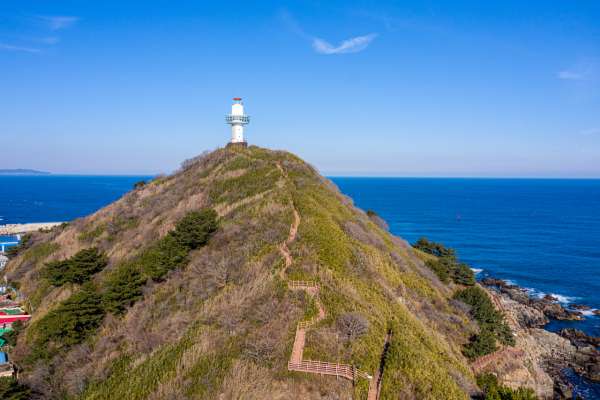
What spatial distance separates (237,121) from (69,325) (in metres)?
42.0

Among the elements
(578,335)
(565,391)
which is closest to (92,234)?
(565,391)

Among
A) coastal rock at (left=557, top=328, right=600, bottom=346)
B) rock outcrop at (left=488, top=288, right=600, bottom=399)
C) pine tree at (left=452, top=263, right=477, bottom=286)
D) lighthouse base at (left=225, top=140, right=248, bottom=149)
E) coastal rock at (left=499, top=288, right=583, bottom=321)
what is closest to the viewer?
rock outcrop at (left=488, top=288, right=600, bottom=399)

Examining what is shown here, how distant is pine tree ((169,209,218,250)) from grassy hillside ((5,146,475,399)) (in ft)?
1.87

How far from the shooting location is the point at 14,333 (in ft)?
95.4

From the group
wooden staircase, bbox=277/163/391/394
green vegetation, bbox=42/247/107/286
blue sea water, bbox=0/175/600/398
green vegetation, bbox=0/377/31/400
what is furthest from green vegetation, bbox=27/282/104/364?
blue sea water, bbox=0/175/600/398

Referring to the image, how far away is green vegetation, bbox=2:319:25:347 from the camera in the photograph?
2844 cm

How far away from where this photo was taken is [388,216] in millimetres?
119812

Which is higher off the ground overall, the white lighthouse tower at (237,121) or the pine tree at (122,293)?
the white lighthouse tower at (237,121)

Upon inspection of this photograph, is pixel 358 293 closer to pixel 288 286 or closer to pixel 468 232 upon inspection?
pixel 288 286

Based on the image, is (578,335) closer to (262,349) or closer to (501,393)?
(501,393)

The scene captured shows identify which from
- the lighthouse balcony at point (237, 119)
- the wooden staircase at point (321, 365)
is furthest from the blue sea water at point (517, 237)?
the lighthouse balcony at point (237, 119)

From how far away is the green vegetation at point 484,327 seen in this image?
25.7 metres

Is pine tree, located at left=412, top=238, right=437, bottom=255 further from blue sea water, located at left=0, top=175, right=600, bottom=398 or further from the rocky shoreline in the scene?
blue sea water, located at left=0, top=175, right=600, bottom=398

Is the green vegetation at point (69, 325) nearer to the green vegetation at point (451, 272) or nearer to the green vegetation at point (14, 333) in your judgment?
the green vegetation at point (14, 333)
